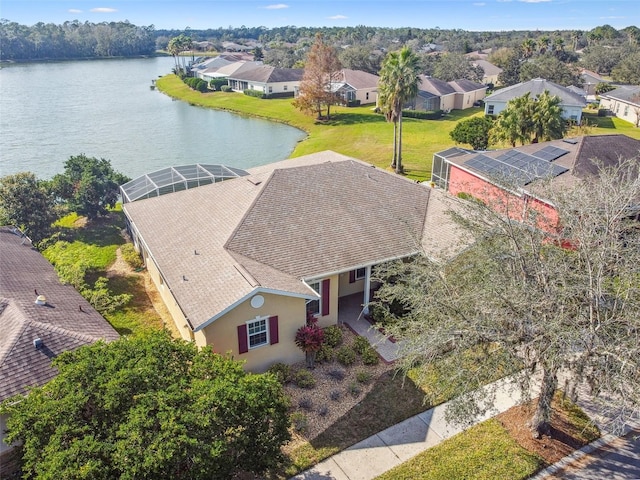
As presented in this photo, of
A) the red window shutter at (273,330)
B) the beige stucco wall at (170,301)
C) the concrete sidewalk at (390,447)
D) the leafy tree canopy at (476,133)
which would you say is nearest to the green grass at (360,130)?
the leafy tree canopy at (476,133)

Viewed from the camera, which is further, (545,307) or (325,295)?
(325,295)

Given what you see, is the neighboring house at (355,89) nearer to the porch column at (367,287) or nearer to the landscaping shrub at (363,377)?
the porch column at (367,287)

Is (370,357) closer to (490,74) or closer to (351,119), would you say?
(351,119)

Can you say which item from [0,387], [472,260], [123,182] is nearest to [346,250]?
[472,260]

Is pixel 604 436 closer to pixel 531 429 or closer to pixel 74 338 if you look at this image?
pixel 531 429

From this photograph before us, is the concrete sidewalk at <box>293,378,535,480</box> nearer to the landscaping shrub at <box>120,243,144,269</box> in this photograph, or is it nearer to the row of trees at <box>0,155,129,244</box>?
the landscaping shrub at <box>120,243,144,269</box>

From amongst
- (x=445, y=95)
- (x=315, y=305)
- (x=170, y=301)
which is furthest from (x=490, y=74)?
(x=170, y=301)
